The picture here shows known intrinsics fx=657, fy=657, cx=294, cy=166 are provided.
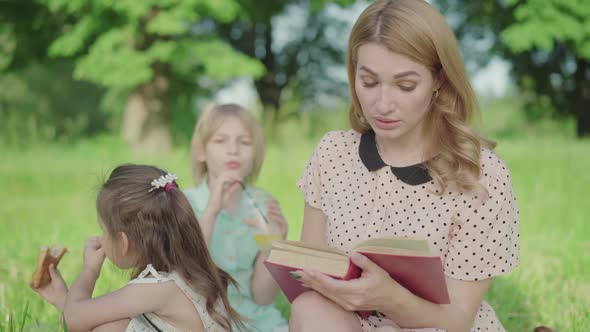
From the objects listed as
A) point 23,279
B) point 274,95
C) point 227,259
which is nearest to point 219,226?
point 227,259

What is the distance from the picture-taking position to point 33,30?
14539mm

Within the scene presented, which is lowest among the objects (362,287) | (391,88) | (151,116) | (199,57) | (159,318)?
(159,318)

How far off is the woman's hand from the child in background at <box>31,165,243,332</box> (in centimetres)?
66

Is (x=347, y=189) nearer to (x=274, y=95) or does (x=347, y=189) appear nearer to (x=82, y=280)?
(x=82, y=280)

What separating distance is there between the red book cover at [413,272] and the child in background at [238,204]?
1193 millimetres

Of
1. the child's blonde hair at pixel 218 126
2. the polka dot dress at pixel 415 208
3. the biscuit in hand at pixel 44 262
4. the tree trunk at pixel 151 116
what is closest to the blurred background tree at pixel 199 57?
the tree trunk at pixel 151 116

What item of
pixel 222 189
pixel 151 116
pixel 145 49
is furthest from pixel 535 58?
pixel 222 189

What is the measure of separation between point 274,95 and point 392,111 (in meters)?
18.7

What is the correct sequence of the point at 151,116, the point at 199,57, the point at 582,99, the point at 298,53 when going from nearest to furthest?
the point at 199,57
the point at 151,116
the point at 582,99
the point at 298,53

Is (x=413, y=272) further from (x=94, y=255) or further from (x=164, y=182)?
(x=94, y=255)

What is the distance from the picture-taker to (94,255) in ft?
8.73

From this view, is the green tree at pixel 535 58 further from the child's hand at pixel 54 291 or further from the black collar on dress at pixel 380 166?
the child's hand at pixel 54 291

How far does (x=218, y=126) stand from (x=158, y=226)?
1.09m

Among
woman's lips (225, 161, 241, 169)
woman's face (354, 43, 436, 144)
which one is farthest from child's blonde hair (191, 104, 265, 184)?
woman's face (354, 43, 436, 144)
